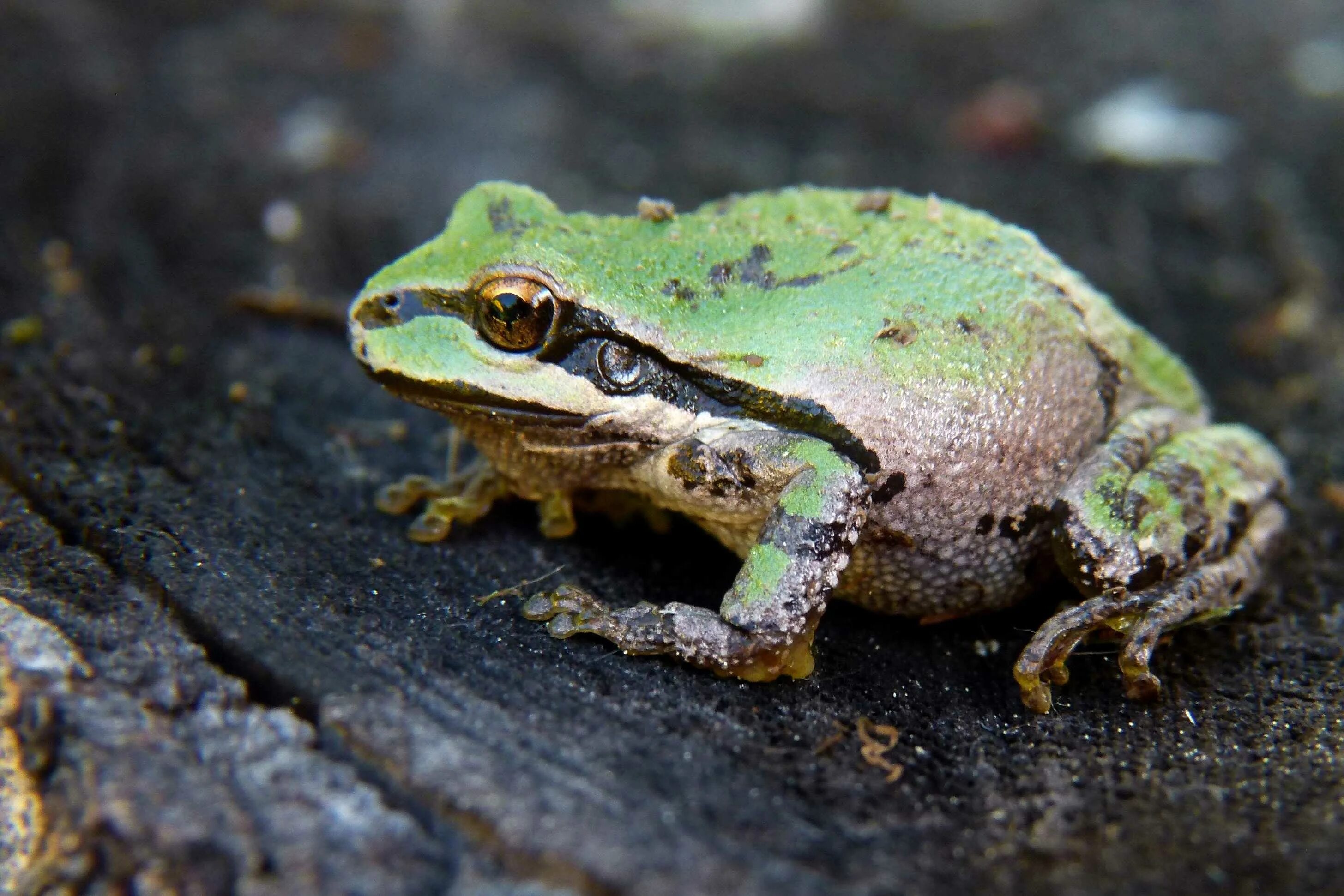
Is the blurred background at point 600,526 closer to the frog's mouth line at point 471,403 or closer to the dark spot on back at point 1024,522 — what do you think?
the dark spot on back at point 1024,522

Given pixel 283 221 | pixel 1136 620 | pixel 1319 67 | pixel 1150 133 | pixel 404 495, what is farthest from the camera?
pixel 1319 67

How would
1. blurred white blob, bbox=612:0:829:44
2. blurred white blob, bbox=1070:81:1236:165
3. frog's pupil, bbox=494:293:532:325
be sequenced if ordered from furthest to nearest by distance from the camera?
blurred white blob, bbox=612:0:829:44
blurred white blob, bbox=1070:81:1236:165
frog's pupil, bbox=494:293:532:325

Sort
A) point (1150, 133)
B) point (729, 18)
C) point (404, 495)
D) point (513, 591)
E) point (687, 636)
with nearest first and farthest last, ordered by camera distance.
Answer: point (687, 636) < point (513, 591) < point (404, 495) < point (1150, 133) < point (729, 18)

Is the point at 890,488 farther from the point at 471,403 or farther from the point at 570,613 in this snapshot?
the point at 471,403

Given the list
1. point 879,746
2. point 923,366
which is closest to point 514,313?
point 923,366

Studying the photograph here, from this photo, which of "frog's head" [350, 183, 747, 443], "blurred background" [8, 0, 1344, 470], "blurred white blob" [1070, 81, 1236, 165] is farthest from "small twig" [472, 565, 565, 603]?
"blurred white blob" [1070, 81, 1236, 165]

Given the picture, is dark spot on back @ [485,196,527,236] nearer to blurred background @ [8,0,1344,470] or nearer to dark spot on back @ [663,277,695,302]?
dark spot on back @ [663,277,695,302]
